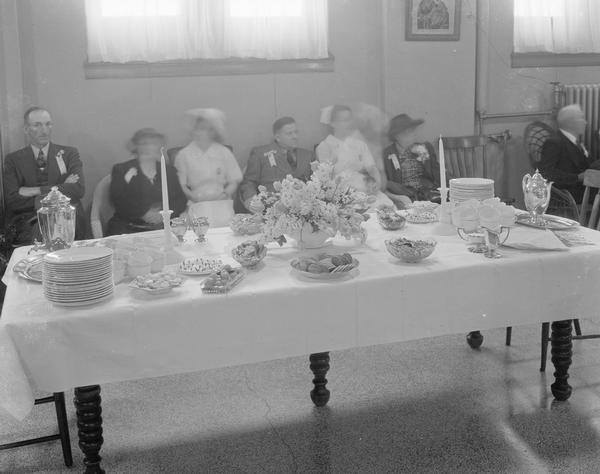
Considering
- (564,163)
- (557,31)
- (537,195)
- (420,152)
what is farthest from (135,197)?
(557,31)

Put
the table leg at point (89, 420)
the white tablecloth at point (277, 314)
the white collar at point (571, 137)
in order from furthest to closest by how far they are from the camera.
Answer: the white collar at point (571, 137)
the table leg at point (89, 420)
the white tablecloth at point (277, 314)

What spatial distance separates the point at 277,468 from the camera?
9.07 feet

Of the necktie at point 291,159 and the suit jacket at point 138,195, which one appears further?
the necktie at point 291,159

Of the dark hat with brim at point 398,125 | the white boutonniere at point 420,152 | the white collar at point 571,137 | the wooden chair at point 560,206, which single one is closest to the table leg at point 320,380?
the white boutonniere at point 420,152

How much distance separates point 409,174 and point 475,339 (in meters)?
2.48

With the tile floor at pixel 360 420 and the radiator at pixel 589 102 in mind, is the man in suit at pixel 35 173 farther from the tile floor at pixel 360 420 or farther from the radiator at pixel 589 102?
the radiator at pixel 589 102

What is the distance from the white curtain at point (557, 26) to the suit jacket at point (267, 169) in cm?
239

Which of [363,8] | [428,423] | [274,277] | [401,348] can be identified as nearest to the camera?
[274,277]

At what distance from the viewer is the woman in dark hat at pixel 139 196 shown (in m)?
5.55

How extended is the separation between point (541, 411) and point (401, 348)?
968 millimetres

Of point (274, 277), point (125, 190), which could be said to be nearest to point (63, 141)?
point (125, 190)

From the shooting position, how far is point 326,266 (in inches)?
102

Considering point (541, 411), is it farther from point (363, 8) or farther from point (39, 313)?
point (363, 8)

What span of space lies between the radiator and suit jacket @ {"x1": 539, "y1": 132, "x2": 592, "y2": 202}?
428 millimetres
